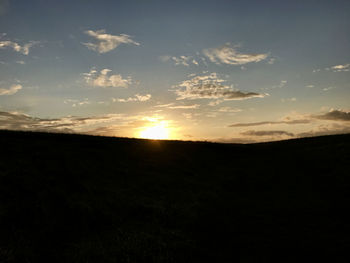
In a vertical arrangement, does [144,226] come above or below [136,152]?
below

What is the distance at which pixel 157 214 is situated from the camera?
48.1ft

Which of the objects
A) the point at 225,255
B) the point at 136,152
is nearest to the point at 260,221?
the point at 225,255

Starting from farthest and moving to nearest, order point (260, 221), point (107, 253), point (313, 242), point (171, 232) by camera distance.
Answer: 1. point (260, 221)
2. point (171, 232)
3. point (313, 242)
4. point (107, 253)

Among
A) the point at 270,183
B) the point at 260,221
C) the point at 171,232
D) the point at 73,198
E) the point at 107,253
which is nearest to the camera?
the point at 107,253

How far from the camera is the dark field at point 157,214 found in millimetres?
10344

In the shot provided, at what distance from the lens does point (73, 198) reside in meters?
15.5

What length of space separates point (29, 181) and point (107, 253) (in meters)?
9.07

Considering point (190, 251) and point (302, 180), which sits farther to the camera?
point (302, 180)

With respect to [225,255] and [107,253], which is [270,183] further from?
[107,253]

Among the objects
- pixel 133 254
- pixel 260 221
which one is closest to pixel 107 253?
pixel 133 254

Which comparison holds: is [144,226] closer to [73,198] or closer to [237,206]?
[73,198]

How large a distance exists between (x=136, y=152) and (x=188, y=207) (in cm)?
2097

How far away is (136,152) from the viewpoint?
36250mm

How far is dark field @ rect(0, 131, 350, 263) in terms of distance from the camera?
10344 mm
